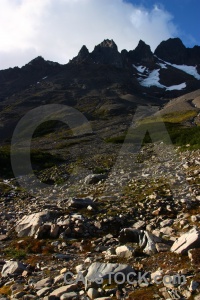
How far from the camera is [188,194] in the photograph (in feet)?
57.1

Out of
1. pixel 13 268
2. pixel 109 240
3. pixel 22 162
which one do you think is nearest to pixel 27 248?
pixel 13 268

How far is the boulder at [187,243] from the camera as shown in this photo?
34.3 feet

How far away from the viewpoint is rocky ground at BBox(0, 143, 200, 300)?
9195 mm

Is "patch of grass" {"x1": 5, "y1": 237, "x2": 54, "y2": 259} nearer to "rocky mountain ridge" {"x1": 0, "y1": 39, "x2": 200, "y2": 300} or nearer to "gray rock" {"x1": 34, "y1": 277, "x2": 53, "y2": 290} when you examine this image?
"rocky mountain ridge" {"x1": 0, "y1": 39, "x2": 200, "y2": 300}

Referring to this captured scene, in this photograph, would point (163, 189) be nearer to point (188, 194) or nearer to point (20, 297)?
point (188, 194)

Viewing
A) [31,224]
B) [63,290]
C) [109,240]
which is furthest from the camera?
[31,224]

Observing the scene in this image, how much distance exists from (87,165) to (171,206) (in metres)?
20.3

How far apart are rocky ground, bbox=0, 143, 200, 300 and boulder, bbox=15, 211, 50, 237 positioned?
48 millimetres

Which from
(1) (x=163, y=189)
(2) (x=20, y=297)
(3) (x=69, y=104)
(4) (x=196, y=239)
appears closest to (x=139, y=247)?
(4) (x=196, y=239)

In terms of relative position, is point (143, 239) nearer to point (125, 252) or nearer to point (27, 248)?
point (125, 252)

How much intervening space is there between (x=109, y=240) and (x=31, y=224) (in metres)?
4.54

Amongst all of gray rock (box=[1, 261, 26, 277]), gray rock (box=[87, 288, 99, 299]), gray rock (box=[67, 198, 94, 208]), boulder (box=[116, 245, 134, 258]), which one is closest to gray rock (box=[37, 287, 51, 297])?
gray rock (box=[87, 288, 99, 299])

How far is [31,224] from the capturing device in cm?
1612

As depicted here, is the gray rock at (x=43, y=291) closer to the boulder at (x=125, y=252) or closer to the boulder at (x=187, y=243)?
the boulder at (x=125, y=252)
